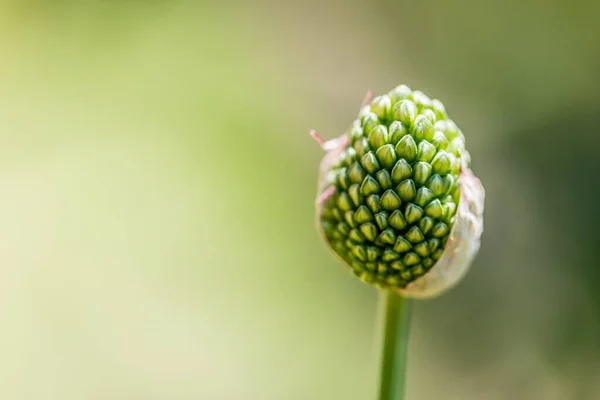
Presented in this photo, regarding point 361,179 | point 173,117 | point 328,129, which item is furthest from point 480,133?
point 361,179

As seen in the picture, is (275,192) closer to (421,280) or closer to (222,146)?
(222,146)

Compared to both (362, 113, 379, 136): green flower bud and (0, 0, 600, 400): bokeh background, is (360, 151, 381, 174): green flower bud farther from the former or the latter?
(0, 0, 600, 400): bokeh background

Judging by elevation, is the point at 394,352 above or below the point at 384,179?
below

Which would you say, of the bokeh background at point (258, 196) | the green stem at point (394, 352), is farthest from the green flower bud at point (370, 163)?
the bokeh background at point (258, 196)

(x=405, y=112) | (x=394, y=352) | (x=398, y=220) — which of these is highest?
(x=405, y=112)

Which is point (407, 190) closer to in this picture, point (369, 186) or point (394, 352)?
point (369, 186)

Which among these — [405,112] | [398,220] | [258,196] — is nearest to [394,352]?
[398,220]

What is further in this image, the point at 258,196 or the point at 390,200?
the point at 258,196
